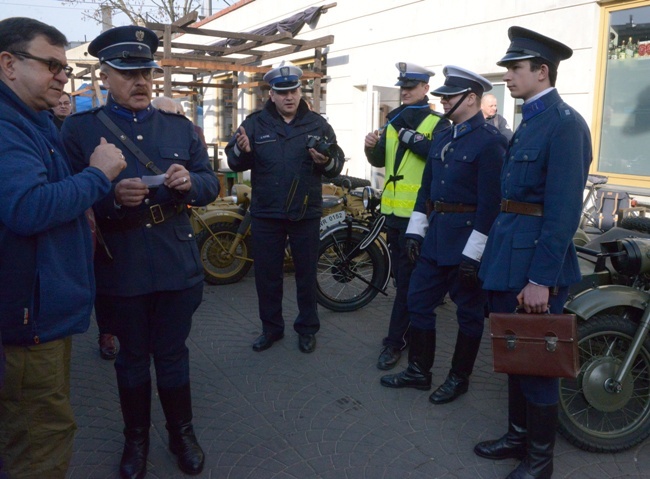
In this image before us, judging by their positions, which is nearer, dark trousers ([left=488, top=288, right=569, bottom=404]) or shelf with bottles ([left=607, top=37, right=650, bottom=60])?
dark trousers ([left=488, top=288, right=569, bottom=404])

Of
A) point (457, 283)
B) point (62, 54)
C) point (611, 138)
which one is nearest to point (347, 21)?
point (611, 138)

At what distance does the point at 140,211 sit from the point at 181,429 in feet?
3.66

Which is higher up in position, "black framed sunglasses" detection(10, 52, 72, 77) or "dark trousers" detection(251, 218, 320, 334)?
"black framed sunglasses" detection(10, 52, 72, 77)

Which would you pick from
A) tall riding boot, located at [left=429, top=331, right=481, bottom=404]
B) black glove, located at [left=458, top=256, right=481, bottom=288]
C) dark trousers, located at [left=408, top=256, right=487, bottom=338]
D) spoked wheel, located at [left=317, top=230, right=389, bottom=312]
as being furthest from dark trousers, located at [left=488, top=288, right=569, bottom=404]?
spoked wheel, located at [left=317, top=230, right=389, bottom=312]

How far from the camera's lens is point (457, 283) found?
11.9 feet

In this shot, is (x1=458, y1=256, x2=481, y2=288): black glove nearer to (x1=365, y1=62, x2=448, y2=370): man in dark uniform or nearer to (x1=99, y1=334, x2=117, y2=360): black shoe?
(x1=365, y1=62, x2=448, y2=370): man in dark uniform

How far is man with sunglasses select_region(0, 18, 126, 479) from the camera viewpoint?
2162 millimetres

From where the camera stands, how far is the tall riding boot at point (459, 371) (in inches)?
146

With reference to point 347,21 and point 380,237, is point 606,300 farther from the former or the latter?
point 347,21

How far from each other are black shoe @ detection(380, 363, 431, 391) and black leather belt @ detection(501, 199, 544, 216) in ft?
4.63

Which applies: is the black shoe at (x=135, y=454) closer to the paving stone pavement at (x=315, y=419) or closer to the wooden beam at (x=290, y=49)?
the paving stone pavement at (x=315, y=419)

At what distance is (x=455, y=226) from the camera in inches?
141

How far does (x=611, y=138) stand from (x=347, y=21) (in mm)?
5443

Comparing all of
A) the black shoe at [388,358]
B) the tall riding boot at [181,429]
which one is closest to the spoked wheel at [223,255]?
the black shoe at [388,358]
